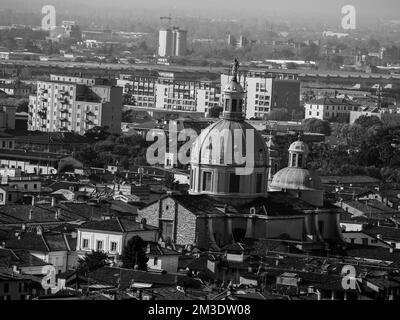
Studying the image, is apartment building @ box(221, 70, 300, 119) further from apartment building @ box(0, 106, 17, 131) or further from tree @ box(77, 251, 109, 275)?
tree @ box(77, 251, 109, 275)

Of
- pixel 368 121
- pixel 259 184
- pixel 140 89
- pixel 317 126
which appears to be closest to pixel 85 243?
pixel 259 184

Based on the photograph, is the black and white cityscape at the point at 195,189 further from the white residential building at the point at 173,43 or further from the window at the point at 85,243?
the white residential building at the point at 173,43

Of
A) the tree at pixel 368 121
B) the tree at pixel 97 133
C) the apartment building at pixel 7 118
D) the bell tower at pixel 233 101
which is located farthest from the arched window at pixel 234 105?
the tree at pixel 368 121

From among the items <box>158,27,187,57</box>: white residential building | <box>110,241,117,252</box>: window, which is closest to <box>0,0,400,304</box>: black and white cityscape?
<box>110,241,117,252</box>: window

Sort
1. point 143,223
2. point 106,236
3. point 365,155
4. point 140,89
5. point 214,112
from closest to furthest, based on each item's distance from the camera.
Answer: point 106,236, point 143,223, point 365,155, point 214,112, point 140,89

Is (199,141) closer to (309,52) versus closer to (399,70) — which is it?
(399,70)

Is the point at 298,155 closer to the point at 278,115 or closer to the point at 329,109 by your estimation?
the point at 278,115
